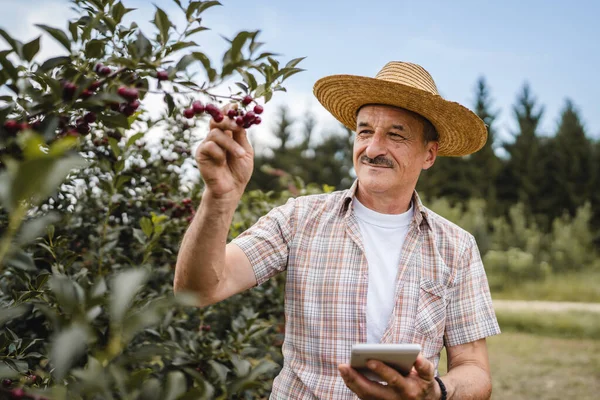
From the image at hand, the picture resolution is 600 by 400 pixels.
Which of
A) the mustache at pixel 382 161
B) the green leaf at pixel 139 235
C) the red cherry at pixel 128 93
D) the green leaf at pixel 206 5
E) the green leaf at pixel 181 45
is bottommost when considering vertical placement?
the green leaf at pixel 139 235

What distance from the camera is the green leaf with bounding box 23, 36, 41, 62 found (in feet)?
3.18

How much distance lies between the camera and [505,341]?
7.47 metres

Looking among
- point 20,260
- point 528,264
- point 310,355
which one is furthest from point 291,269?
point 528,264

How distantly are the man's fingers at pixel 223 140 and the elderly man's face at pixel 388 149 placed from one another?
3.14 ft

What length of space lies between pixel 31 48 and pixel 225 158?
62 cm

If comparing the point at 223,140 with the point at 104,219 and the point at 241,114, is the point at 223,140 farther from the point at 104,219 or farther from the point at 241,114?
the point at 104,219

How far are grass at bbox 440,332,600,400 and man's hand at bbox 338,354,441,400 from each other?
408 centimetres

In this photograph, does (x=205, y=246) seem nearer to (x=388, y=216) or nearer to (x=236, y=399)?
(x=236, y=399)

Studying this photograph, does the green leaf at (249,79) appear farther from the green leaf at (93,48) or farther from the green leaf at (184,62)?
the green leaf at (93,48)

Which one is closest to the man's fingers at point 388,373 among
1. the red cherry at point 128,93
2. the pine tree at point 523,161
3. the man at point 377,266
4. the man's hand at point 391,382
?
the man's hand at point 391,382

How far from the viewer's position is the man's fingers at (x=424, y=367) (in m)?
1.65

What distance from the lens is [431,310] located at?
214cm

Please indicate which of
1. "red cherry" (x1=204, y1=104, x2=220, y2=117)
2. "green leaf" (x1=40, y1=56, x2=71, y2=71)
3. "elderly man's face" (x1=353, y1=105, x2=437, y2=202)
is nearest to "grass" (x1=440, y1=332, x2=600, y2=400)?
"elderly man's face" (x1=353, y1=105, x2=437, y2=202)

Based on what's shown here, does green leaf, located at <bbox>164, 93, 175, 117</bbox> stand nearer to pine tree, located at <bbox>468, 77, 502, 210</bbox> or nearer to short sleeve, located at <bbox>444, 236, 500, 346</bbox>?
short sleeve, located at <bbox>444, 236, 500, 346</bbox>
